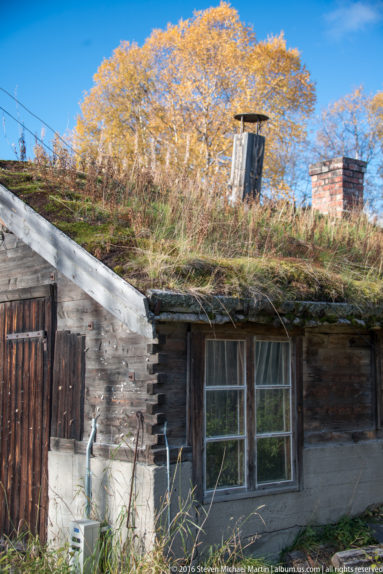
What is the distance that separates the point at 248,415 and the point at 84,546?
81.3 inches

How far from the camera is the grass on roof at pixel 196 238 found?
5895 millimetres

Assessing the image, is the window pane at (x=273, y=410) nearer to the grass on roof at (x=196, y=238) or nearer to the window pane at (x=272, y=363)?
the window pane at (x=272, y=363)

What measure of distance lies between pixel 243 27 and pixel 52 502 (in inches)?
811

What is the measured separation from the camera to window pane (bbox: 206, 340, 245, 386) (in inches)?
237

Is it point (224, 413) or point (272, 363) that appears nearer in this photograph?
point (224, 413)

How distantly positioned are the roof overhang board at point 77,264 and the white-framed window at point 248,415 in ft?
3.34

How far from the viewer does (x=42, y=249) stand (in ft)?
Answer: 21.2

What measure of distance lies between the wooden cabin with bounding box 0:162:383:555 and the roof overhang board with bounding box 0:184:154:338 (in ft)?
0.06

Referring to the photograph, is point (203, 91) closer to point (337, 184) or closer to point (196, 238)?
Answer: point (337, 184)

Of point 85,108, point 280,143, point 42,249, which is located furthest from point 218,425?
point 85,108

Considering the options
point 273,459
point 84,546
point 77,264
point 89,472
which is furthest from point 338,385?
point 84,546

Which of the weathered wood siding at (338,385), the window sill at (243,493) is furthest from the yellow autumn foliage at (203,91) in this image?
the window sill at (243,493)

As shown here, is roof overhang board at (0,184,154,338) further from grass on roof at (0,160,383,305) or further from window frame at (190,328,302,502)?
window frame at (190,328,302,502)

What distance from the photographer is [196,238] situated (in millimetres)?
6832
